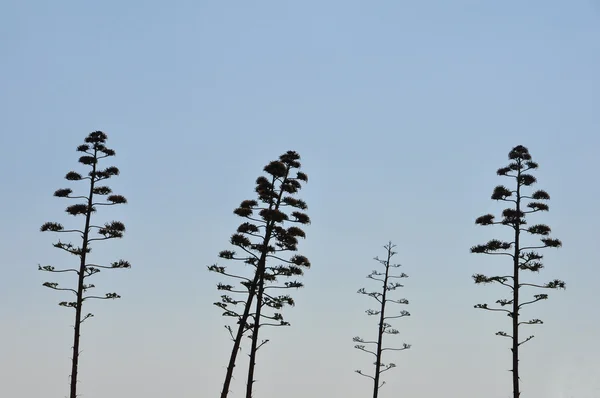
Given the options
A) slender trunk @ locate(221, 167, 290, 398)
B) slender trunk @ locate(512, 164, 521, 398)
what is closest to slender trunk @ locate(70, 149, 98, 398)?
slender trunk @ locate(221, 167, 290, 398)

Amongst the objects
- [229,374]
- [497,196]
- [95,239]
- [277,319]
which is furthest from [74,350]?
[497,196]

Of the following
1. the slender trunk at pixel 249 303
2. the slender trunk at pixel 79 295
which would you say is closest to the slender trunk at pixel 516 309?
the slender trunk at pixel 249 303

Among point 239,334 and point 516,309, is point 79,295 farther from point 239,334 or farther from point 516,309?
point 516,309

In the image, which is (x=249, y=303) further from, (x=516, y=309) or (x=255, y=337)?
(x=516, y=309)

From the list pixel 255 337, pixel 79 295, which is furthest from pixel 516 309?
pixel 79 295

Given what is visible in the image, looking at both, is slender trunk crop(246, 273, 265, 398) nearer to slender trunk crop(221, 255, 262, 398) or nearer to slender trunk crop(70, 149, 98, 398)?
slender trunk crop(221, 255, 262, 398)

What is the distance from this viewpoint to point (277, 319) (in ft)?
106

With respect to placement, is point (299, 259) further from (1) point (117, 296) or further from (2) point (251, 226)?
(1) point (117, 296)

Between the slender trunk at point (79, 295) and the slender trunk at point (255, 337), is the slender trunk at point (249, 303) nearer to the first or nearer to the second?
the slender trunk at point (255, 337)

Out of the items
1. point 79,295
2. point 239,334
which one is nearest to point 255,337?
point 239,334

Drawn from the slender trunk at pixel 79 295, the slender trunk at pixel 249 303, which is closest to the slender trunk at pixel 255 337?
the slender trunk at pixel 249 303

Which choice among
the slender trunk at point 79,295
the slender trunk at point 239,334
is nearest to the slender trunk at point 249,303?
the slender trunk at point 239,334

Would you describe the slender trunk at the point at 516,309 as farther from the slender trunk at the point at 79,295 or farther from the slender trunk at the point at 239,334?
the slender trunk at the point at 79,295

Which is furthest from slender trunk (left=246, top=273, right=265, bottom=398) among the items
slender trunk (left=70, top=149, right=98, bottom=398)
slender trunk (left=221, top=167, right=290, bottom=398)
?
slender trunk (left=70, top=149, right=98, bottom=398)
